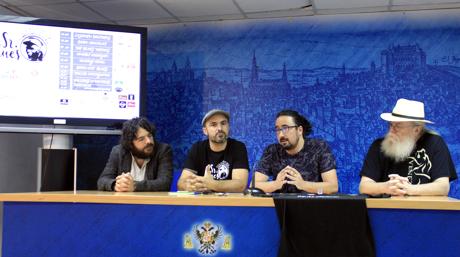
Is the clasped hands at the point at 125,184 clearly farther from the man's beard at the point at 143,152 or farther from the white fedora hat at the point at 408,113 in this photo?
the white fedora hat at the point at 408,113

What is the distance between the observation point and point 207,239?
1.94m

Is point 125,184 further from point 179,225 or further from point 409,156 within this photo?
point 409,156

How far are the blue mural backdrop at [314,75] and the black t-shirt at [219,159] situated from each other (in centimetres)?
115

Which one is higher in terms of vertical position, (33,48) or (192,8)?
(192,8)

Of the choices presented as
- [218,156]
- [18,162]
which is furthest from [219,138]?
[18,162]

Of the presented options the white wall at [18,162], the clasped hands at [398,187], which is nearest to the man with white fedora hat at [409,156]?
the clasped hands at [398,187]

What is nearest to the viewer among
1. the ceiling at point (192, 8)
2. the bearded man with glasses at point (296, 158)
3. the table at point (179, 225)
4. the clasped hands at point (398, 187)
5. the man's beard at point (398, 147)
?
the table at point (179, 225)

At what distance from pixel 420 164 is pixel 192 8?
2.53m

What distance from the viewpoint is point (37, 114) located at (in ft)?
11.8

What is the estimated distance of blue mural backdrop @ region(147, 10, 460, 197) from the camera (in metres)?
4.12

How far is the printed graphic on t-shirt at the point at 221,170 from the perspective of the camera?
3.18 meters

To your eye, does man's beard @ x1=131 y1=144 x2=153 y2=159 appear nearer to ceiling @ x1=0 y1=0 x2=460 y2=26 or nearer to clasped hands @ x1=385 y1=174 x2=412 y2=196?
clasped hands @ x1=385 y1=174 x2=412 y2=196

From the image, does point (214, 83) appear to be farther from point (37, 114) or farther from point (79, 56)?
point (37, 114)

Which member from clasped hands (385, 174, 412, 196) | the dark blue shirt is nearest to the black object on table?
clasped hands (385, 174, 412, 196)
